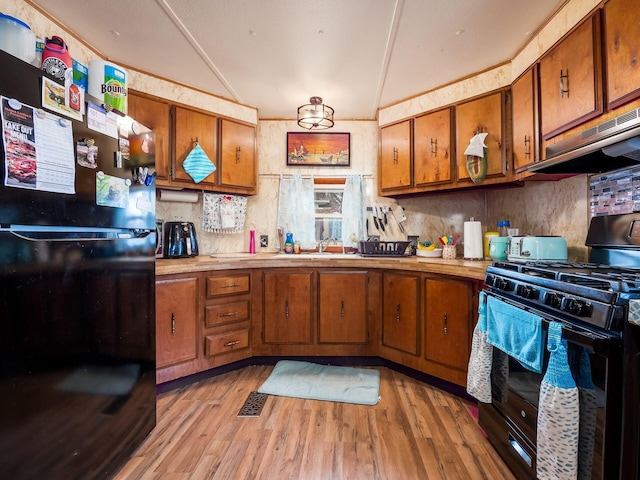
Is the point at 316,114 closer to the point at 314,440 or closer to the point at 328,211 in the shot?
the point at 328,211

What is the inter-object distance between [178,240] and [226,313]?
77 cm

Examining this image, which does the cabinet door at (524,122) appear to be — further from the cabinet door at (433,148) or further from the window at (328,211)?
the window at (328,211)

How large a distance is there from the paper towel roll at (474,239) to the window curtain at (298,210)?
4.75 feet

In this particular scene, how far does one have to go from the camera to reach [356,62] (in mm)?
2113

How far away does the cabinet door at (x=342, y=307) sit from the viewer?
2.46m

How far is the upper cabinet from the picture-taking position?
2303 millimetres

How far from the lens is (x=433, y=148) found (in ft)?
8.00

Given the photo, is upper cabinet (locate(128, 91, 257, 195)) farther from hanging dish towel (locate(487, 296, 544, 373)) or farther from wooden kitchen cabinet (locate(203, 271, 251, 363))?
hanging dish towel (locate(487, 296, 544, 373))

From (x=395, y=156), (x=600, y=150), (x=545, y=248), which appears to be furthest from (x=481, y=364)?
(x=395, y=156)

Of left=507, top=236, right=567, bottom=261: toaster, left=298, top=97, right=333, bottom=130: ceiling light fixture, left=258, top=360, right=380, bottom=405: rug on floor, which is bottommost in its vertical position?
left=258, top=360, right=380, bottom=405: rug on floor

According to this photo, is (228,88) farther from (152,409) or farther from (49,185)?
(152,409)

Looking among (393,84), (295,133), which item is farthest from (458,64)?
(295,133)

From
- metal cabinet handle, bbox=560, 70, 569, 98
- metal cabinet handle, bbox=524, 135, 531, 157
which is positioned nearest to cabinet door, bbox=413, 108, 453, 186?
metal cabinet handle, bbox=524, 135, 531, 157

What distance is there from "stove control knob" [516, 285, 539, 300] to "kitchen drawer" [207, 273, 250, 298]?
1.88 m
